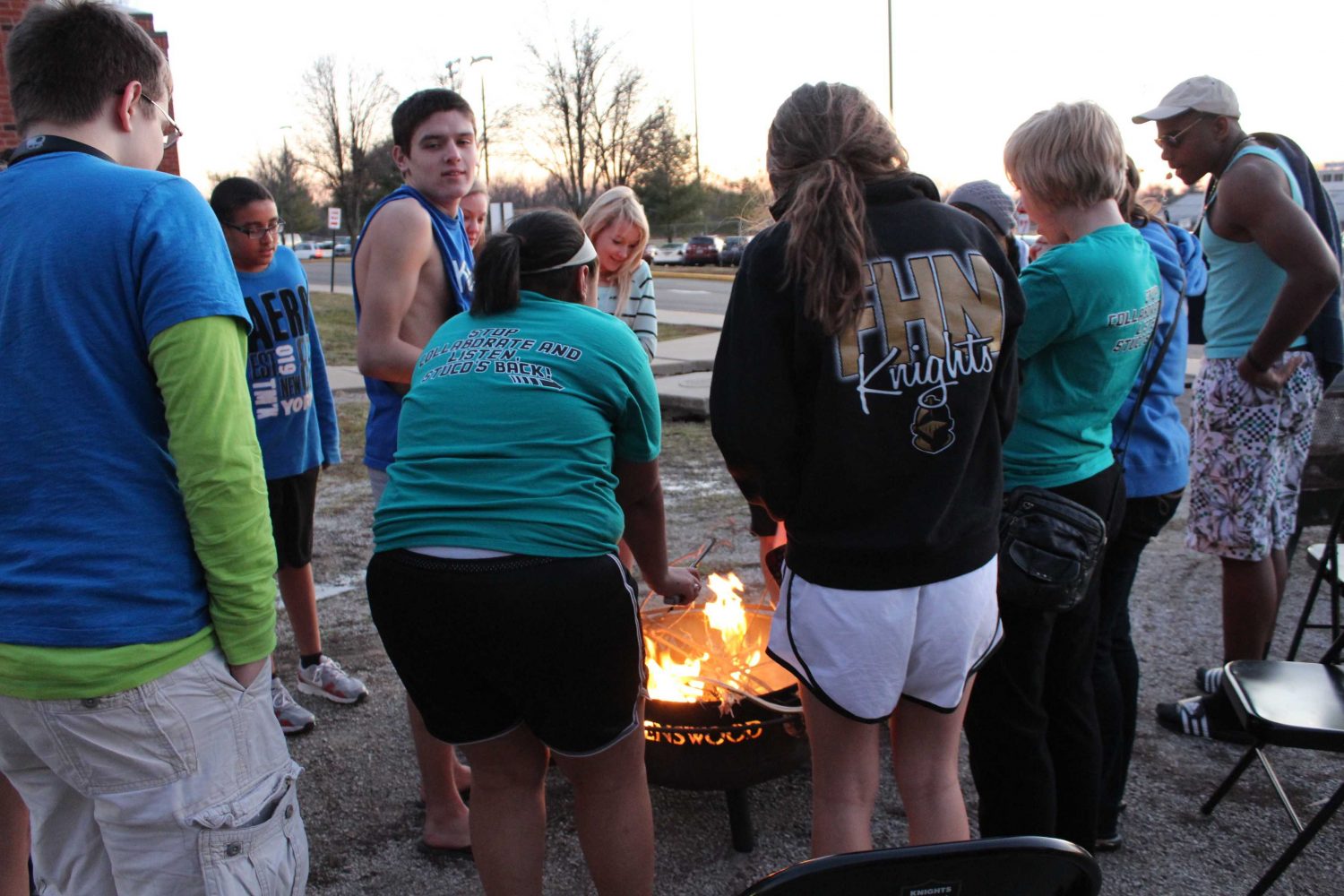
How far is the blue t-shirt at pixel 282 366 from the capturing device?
135 inches

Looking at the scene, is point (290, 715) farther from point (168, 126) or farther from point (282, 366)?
point (168, 126)

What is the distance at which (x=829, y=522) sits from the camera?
6.09 feet

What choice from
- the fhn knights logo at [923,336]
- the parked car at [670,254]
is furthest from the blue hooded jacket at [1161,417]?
the parked car at [670,254]

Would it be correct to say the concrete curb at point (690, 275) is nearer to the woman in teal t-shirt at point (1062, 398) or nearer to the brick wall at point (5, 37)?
the brick wall at point (5, 37)

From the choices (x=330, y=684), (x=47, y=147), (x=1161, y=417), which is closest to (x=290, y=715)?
(x=330, y=684)

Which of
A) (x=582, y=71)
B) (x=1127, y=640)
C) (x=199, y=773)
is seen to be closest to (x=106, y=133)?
(x=199, y=773)

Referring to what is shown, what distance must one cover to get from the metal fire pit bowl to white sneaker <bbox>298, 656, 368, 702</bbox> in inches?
58.5

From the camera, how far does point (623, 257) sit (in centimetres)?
381

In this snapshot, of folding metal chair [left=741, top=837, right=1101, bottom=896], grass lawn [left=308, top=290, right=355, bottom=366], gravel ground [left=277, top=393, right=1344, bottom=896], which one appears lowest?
gravel ground [left=277, top=393, right=1344, bottom=896]

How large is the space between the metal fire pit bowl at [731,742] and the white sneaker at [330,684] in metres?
1.49

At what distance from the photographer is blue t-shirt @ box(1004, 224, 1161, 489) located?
2.23 m

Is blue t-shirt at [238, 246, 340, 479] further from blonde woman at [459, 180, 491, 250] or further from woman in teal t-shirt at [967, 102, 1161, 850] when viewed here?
woman in teal t-shirt at [967, 102, 1161, 850]

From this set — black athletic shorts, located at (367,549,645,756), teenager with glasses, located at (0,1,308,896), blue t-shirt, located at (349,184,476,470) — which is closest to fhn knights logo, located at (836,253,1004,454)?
black athletic shorts, located at (367,549,645,756)

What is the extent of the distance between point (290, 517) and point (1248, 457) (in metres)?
3.33
